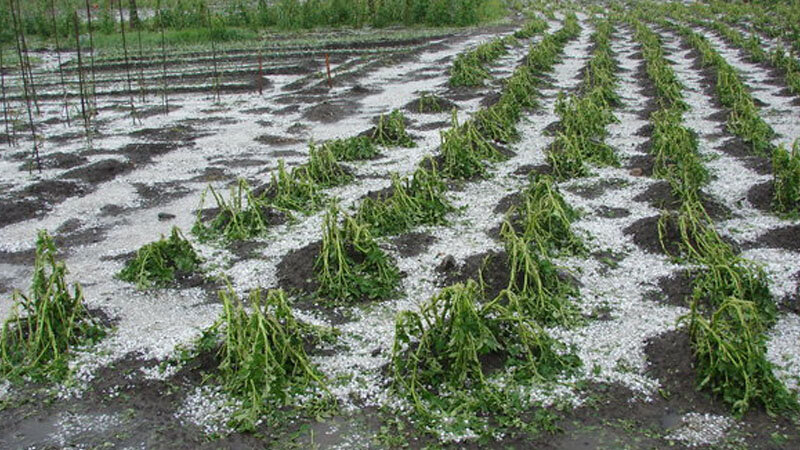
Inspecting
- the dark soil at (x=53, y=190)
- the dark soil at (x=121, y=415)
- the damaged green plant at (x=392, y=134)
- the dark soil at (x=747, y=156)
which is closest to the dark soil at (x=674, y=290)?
the dark soil at (x=121, y=415)

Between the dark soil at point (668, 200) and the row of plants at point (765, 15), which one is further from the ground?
the row of plants at point (765, 15)

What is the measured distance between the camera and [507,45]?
17922 millimetres

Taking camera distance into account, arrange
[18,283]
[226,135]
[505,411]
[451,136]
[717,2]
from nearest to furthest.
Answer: [505,411]
[18,283]
[451,136]
[226,135]
[717,2]

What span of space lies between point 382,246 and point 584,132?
12.7 feet

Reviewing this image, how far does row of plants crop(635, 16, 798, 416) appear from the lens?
3.60 metres

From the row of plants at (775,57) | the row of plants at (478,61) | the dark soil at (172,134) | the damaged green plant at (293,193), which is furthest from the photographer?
the row of plants at (478,61)

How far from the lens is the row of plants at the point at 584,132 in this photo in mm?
7504

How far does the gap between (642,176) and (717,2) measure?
22.7 metres

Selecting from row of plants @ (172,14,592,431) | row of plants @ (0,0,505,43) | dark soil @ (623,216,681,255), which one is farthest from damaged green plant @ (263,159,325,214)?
row of plants @ (0,0,505,43)

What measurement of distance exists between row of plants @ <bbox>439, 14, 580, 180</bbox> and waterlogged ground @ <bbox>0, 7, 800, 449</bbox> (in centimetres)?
22

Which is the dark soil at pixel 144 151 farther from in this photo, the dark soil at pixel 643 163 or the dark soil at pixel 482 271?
the dark soil at pixel 643 163

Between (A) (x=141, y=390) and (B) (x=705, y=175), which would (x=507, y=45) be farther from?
(A) (x=141, y=390)

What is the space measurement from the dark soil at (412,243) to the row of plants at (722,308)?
1831 mm

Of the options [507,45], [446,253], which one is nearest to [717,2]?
[507,45]
